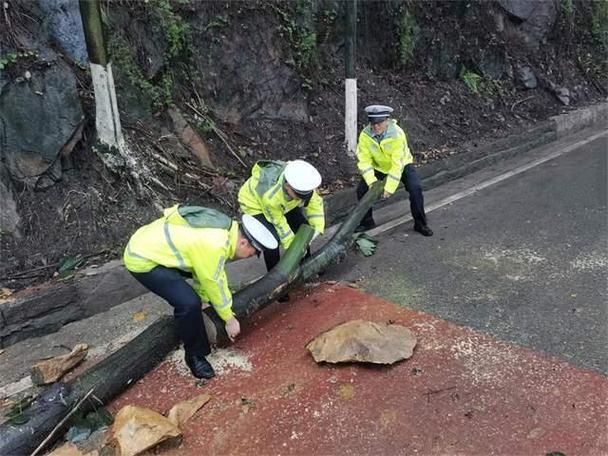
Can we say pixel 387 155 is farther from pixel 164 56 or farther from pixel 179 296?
pixel 179 296

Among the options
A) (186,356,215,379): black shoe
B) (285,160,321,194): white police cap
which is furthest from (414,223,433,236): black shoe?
(186,356,215,379): black shoe

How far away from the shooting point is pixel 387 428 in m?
3.08

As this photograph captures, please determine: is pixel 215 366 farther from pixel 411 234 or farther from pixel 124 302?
pixel 411 234

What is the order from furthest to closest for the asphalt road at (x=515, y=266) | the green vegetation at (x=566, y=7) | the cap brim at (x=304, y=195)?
1. the green vegetation at (x=566, y=7)
2. the cap brim at (x=304, y=195)
3. the asphalt road at (x=515, y=266)

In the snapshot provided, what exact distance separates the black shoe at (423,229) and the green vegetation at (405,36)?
4.34 m

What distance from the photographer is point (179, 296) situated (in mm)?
3459

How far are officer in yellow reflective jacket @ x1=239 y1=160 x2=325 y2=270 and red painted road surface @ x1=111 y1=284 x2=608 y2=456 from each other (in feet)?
3.07

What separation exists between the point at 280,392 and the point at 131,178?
3.01m

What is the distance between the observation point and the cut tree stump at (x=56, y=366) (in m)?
3.64

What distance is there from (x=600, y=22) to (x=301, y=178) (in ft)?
39.4

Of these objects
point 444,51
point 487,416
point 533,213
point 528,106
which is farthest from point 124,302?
point 528,106

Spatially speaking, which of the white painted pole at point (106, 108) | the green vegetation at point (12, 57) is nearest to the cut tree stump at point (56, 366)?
the white painted pole at point (106, 108)

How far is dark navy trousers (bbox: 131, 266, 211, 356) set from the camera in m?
3.46

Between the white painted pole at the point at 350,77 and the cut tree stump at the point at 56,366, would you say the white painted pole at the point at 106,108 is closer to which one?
the cut tree stump at the point at 56,366
